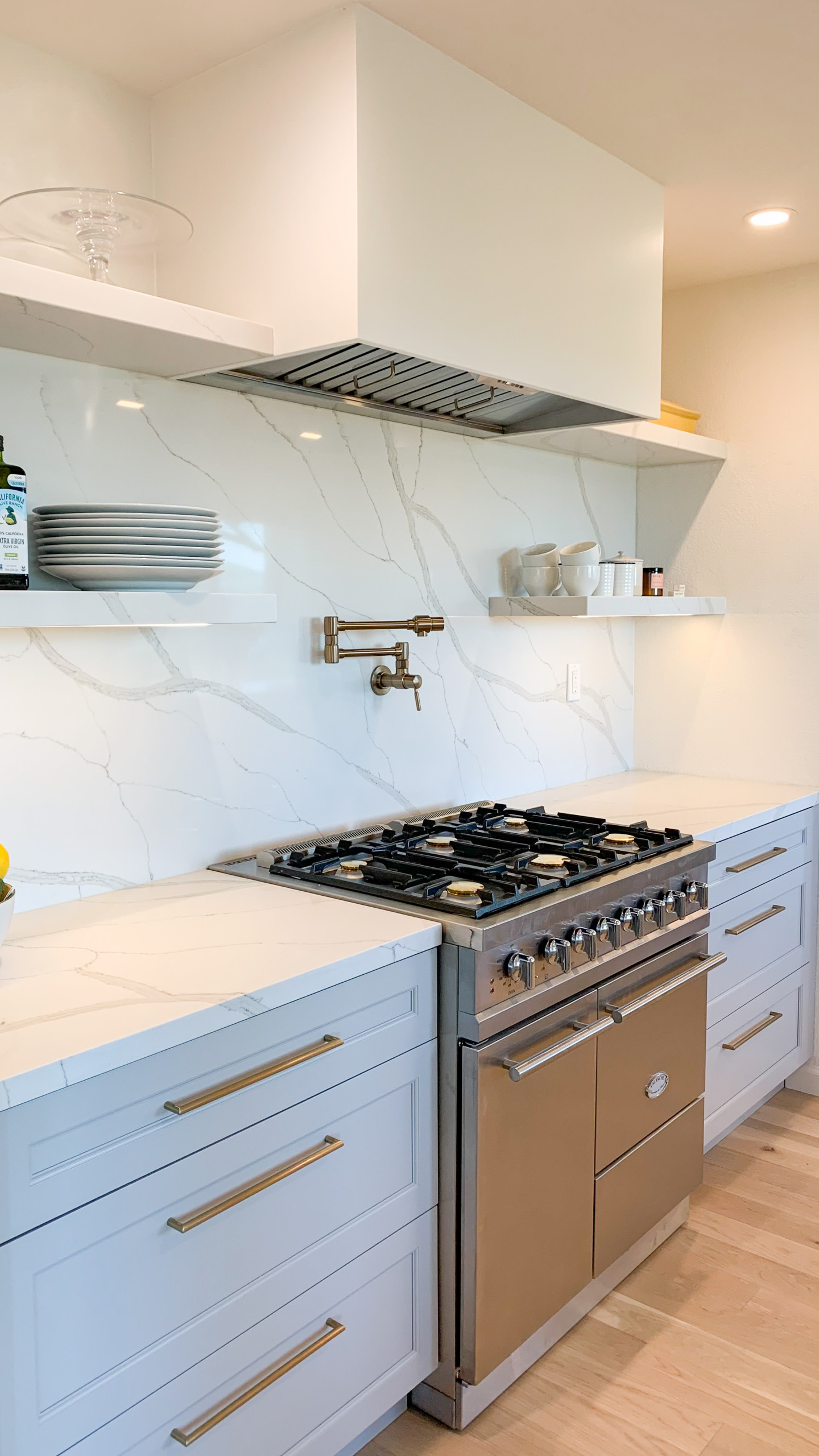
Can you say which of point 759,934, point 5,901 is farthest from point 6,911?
point 759,934

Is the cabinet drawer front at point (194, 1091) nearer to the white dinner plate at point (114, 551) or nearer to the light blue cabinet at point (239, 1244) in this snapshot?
the light blue cabinet at point (239, 1244)

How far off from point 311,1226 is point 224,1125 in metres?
0.27

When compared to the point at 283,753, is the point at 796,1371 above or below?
below

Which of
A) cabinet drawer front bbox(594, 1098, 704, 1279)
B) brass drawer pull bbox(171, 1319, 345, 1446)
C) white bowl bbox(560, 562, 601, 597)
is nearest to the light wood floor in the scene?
cabinet drawer front bbox(594, 1098, 704, 1279)

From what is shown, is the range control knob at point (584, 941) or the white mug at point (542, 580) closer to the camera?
the range control knob at point (584, 941)

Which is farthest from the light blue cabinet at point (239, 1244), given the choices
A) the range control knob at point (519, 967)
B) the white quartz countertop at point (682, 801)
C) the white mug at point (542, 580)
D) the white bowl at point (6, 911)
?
the white mug at point (542, 580)

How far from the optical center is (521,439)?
9.21 ft

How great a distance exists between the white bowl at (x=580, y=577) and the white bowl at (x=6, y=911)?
66.8 inches

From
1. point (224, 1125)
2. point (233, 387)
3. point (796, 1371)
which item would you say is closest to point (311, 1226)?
point (224, 1125)

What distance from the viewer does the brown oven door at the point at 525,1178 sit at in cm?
183

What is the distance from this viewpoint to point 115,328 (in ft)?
5.31

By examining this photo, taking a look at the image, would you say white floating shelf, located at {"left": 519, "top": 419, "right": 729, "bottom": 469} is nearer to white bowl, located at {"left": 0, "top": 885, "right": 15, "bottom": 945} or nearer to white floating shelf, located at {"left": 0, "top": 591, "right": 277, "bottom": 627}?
white floating shelf, located at {"left": 0, "top": 591, "right": 277, "bottom": 627}

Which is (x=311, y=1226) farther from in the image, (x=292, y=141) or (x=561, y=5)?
(x=561, y=5)

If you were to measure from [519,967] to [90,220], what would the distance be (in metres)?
1.40
